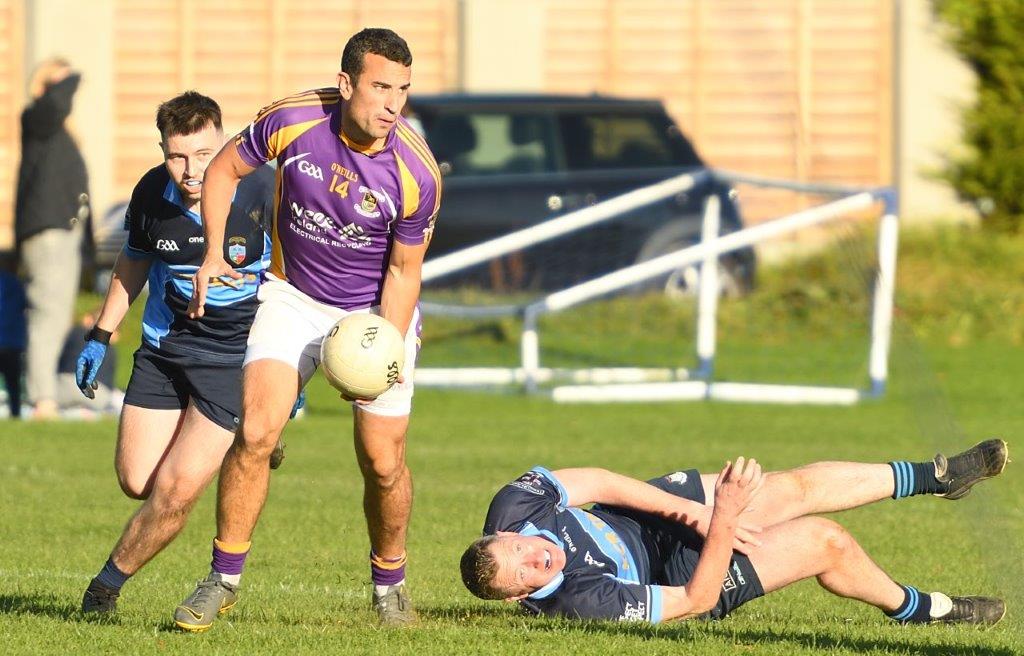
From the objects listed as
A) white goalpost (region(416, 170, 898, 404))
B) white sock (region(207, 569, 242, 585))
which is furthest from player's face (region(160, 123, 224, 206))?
white goalpost (region(416, 170, 898, 404))

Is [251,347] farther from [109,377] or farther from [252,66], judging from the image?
[252,66]

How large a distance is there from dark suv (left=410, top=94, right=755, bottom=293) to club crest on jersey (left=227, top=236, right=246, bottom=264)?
1052 cm

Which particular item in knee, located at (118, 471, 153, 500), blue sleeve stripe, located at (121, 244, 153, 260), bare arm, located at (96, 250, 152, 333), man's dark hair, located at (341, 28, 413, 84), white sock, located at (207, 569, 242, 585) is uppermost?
man's dark hair, located at (341, 28, 413, 84)

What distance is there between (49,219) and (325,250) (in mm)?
7768

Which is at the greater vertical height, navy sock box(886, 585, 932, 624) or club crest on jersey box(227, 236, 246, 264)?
club crest on jersey box(227, 236, 246, 264)

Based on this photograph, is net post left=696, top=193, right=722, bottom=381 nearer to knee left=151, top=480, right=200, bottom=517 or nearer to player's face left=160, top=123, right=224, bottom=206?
player's face left=160, top=123, right=224, bottom=206

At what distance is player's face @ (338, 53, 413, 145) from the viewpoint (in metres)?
6.50

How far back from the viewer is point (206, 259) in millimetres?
6508

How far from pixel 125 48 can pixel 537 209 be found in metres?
10.3

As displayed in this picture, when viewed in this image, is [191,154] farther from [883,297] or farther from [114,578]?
[883,297]

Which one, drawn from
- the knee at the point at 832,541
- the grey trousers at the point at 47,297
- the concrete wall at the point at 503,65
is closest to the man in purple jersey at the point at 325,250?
the knee at the point at 832,541

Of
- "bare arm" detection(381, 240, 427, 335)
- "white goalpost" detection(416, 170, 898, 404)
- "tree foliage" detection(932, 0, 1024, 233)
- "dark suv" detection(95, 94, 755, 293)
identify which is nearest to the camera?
"bare arm" detection(381, 240, 427, 335)

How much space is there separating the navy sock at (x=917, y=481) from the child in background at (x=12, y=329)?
897 cm

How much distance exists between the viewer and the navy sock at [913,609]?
277 inches
